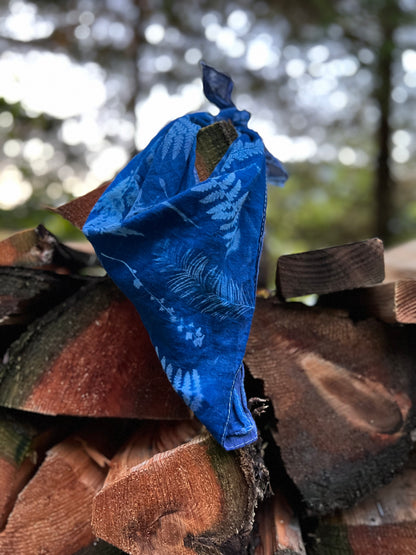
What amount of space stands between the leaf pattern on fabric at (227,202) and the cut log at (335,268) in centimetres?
27

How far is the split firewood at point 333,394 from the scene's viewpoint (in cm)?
109

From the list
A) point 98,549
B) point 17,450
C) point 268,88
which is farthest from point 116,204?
point 268,88

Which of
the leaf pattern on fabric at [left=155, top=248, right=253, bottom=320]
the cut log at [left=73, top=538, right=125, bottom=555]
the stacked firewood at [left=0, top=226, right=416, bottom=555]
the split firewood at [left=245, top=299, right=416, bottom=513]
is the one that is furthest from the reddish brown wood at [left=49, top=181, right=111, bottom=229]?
the cut log at [left=73, top=538, right=125, bottom=555]

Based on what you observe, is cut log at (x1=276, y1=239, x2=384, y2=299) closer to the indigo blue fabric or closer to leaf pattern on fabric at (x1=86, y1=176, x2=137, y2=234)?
the indigo blue fabric

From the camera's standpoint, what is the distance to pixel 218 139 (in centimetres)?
105

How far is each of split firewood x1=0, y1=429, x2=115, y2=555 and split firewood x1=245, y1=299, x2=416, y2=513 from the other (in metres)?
0.51

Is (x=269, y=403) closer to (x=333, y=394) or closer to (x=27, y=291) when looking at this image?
(x=333, y=394)

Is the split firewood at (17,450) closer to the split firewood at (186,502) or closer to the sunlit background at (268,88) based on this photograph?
the split firewood at (186,502)

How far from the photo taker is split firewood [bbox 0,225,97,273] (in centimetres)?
124

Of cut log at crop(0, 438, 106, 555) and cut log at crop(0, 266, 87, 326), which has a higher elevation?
cut log at crop(0, 266, 87, 326)

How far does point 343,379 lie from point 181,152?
28.4 inches

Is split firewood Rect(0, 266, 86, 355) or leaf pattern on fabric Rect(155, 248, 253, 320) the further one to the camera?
split firewood Rect(0, 266, 86, 355)

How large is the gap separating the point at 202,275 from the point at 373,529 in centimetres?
79

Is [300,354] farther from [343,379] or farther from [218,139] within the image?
[218,139]
